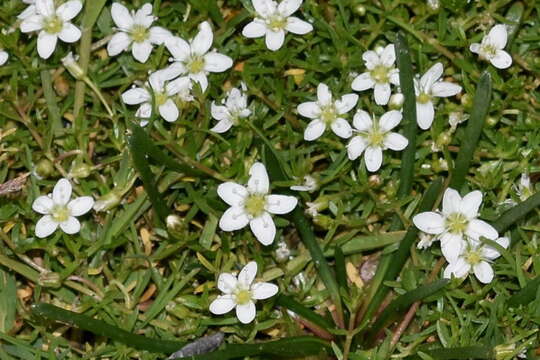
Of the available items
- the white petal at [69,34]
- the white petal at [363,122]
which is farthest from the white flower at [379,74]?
the white petal at [69,34]

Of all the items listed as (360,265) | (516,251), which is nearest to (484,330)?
(516,251)

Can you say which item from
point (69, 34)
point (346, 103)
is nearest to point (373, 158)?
point (346, 103)

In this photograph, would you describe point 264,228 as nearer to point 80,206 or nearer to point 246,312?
point 246,312

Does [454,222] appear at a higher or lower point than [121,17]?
lower

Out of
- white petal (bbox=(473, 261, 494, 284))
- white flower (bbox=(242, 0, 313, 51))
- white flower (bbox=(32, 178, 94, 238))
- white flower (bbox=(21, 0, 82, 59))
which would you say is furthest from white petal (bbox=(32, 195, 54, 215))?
white petal (bbox=(473, 261, 494, 284))

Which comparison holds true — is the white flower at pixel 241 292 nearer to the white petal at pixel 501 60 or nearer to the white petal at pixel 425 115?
the white petal at pixel 425 115
